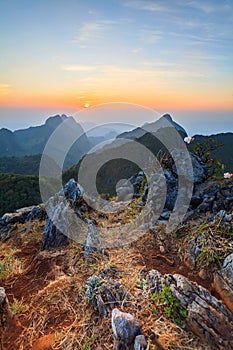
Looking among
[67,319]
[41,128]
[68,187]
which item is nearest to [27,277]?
[67,319]

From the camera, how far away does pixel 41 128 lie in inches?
6225

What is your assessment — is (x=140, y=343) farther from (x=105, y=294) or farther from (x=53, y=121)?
(x=53, y=121)

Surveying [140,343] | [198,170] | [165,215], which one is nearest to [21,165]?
[198,170]

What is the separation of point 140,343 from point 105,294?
2.97 ft

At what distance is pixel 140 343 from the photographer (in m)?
2.59

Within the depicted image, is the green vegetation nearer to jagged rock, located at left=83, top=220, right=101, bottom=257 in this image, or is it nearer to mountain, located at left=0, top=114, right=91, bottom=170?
mountain, located at left=0, top=114, right=91, bottom=170

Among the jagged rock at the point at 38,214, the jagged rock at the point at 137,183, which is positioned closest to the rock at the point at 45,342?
the jagged rock at the point at 38,214

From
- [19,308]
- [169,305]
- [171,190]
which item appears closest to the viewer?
[169,305]

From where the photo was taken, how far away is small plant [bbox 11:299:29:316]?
3532 millimetres

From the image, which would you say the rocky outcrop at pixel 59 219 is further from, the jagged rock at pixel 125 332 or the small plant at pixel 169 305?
the jagged rock at pixel 125 332

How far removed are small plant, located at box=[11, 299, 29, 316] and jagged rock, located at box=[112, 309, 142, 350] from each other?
1.45m

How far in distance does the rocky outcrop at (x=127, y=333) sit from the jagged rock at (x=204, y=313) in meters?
0.61

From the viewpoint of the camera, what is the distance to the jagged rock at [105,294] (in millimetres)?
3277

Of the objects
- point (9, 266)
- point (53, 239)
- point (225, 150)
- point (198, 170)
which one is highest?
point (198, 170)
